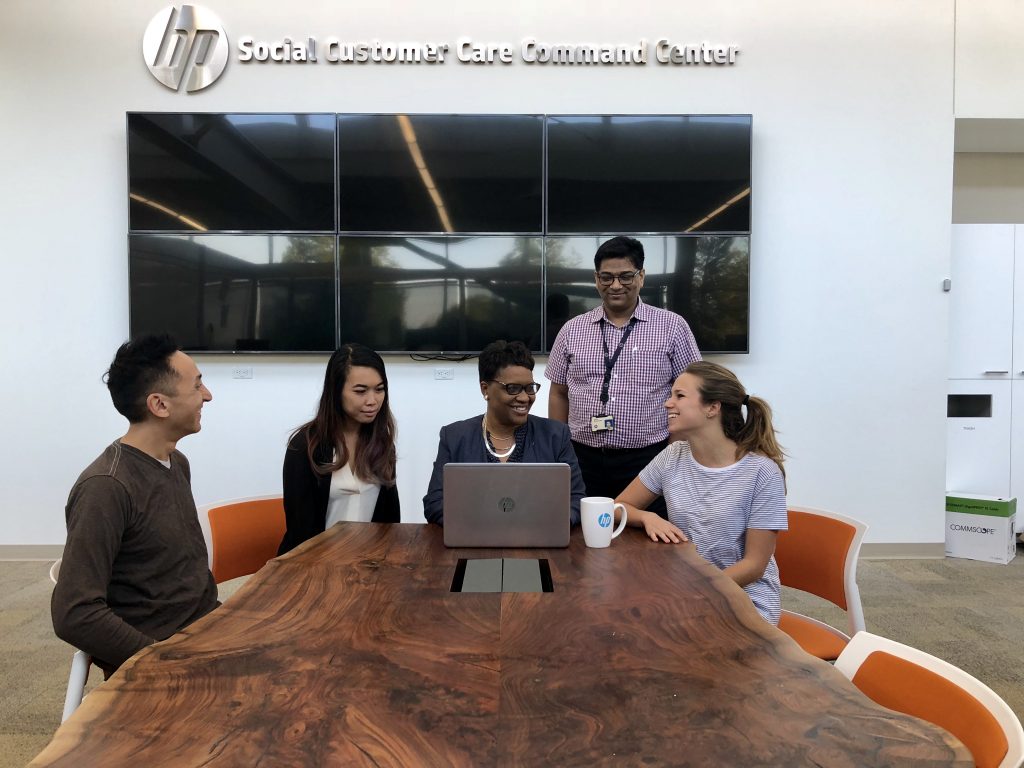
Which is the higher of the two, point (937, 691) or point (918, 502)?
point (937, 691)

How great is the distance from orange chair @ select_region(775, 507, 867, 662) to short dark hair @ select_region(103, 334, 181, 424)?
5.76ft

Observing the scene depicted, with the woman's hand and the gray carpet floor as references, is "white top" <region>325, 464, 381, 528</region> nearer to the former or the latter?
the woman's hand

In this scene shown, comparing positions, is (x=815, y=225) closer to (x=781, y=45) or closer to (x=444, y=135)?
(x=781, y=45)

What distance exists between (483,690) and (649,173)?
3.76 meters

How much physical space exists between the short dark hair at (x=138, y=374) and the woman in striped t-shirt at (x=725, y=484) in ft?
4.23

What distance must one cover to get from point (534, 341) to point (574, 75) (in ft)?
5.18

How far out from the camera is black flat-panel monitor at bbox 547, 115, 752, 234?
4.30 m

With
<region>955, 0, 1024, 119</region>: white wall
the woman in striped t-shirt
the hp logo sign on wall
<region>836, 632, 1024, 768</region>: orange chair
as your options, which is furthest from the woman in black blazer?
<region>955, 0, 1024, 119</region>: white wall

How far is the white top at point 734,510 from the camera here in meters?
1.96

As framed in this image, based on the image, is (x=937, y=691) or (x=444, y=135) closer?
(x=937, y=691)

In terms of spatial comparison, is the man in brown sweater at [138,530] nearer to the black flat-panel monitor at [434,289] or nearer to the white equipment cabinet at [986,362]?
the black flat-panel monitor at [434,289]

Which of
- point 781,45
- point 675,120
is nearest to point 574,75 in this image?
point 675,120

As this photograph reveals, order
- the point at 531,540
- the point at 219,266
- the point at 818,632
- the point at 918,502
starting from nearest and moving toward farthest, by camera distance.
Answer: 1. the point at 531,540
2. the point at 818,632
3. the point at 219,266
4. the point at 918,502

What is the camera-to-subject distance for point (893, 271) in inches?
176
